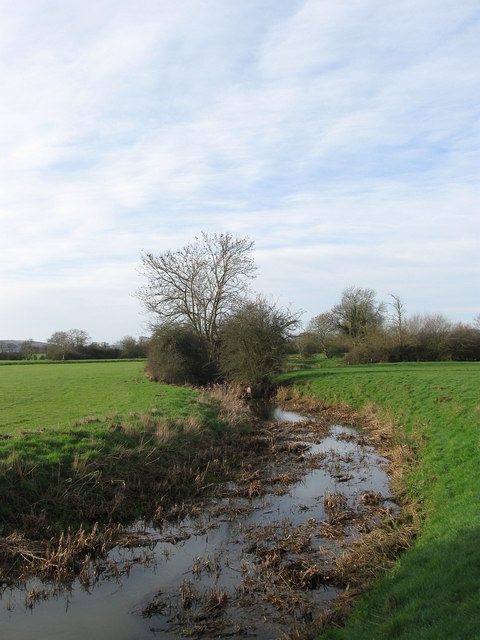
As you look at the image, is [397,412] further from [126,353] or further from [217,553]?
[126,353]

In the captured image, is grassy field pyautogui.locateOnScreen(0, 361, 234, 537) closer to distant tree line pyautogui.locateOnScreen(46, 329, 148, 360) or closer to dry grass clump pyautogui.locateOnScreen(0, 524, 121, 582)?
dry grass clump pyautogui.locateOnScreen(0, 524, 121, 582)

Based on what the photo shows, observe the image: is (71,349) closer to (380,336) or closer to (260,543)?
(380,336)

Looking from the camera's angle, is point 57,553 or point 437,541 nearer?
point 437,541

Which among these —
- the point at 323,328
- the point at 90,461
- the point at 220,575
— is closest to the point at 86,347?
the point at 323,328

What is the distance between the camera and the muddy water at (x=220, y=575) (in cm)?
673

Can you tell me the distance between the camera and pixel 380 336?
53750mm

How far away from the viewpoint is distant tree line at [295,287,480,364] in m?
52.5

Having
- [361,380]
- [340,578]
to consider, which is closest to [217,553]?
[340,578]

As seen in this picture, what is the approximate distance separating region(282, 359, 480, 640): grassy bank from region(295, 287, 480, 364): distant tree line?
2801 cm

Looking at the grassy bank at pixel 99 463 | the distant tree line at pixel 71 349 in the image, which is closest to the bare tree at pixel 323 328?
the distant tree line at pixel 71 349

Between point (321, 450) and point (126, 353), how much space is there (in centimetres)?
7115

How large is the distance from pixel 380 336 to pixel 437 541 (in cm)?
4767

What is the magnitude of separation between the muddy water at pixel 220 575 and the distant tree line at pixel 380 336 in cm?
3403

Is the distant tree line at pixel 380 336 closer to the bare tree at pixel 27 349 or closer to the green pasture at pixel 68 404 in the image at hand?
the green pasture at pixel 68 404
